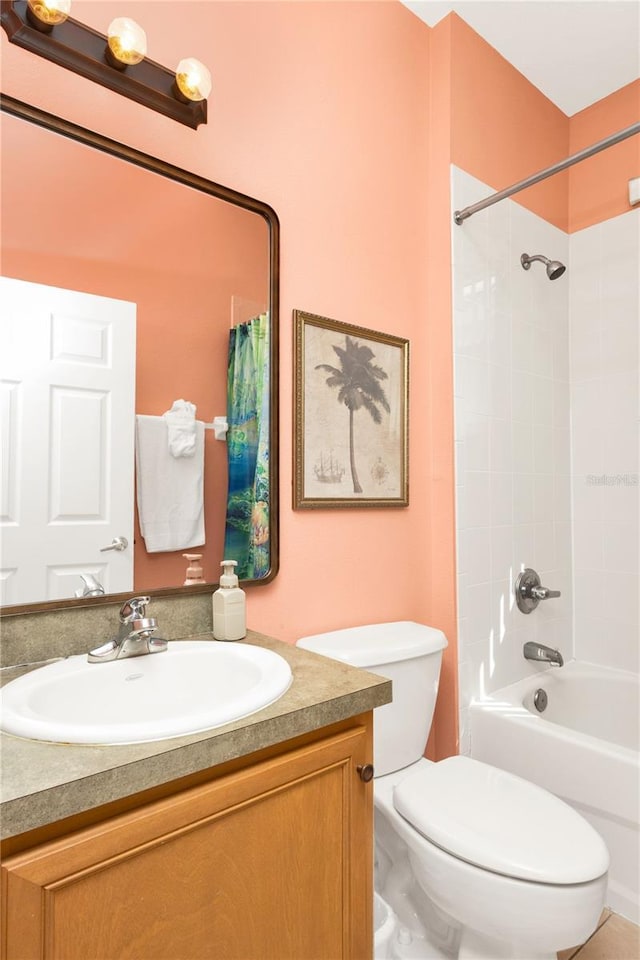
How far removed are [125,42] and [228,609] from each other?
1.19 metres

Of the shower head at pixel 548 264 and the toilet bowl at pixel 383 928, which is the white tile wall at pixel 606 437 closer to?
the shower head at pixel 548 264

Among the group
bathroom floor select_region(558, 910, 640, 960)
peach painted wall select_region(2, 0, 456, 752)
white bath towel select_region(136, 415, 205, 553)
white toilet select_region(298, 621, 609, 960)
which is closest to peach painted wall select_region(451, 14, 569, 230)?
peach painted wall select_region(2, 0, 456, 752)

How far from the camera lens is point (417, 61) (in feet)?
6.37

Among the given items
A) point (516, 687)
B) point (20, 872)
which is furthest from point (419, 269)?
point (20, 872)

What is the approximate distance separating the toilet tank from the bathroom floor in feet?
2.13

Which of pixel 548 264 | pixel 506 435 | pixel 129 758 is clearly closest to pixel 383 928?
pixel 129 758

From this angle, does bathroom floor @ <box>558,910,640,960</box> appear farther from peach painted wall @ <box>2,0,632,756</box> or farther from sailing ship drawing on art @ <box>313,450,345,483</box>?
sailing ship drawing on art @ <box>313,450,345,483</box>

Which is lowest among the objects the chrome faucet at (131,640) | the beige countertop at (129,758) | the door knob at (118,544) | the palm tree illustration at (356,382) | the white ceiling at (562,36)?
the beige countertop at (129,758)

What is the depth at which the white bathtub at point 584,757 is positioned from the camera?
157 centimetres

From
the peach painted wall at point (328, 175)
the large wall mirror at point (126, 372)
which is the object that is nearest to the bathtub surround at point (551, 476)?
the peach painted wall at point (328, 175)

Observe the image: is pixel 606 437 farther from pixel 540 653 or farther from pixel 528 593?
pixel 540 653

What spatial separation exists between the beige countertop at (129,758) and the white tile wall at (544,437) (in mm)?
1080

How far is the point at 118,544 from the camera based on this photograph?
119 centimetres

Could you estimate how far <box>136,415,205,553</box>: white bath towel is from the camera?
1.23 m
